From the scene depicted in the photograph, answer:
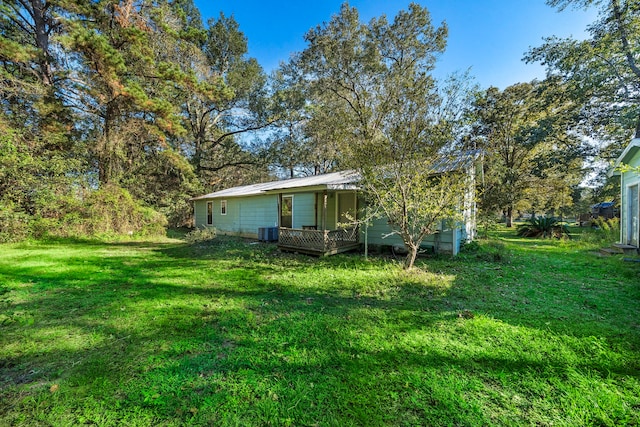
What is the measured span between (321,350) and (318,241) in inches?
228

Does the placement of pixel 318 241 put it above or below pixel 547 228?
below

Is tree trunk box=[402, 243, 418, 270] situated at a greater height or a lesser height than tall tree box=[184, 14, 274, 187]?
lesser

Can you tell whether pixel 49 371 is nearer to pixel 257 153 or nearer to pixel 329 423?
pixel 329 423

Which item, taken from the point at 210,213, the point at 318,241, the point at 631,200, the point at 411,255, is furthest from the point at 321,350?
the point at 210,213

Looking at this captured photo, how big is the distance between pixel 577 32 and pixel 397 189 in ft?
49.3

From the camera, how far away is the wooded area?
650 centimetres

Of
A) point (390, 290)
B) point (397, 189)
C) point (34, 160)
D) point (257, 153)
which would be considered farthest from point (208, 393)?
point (257, 153)

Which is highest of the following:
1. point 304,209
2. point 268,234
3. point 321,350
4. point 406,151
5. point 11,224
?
point 406,151

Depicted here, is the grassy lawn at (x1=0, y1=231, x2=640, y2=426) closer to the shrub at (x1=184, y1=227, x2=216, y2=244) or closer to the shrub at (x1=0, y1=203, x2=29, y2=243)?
the shrub at (x1=0, y1=203, x2=29, y2=243)

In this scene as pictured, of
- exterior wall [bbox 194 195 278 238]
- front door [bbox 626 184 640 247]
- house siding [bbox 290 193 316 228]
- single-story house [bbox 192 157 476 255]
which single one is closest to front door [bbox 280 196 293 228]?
single-story house [bbox 192 157 476 255]

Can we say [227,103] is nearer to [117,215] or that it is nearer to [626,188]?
[117,215]

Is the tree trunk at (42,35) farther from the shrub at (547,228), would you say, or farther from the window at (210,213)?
the shrub at (547,228)

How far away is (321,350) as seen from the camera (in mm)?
2930

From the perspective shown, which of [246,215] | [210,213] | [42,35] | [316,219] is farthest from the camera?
[210,213]
